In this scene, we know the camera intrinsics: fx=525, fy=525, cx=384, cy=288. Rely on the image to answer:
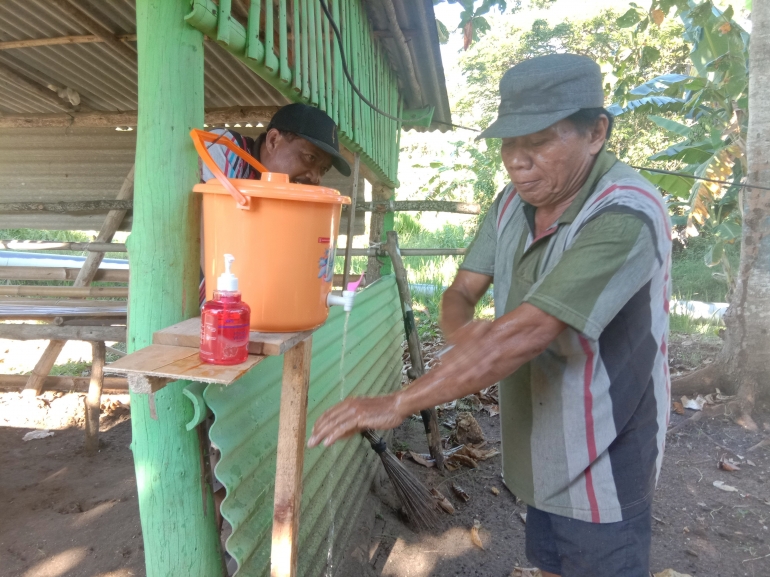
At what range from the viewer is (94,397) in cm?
412

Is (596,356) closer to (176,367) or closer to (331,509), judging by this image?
(176,367)

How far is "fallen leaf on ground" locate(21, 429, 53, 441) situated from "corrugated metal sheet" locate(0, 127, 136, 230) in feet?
6.82

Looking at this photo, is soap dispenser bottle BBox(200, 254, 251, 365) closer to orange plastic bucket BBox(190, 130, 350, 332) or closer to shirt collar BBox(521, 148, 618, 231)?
orange plastic bucket BBox(190, 130, 350, 332)

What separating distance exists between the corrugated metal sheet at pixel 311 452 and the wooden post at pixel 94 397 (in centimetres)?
218

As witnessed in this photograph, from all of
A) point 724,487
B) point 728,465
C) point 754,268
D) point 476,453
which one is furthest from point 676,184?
point 476,453

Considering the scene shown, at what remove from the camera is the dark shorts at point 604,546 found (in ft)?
5.32

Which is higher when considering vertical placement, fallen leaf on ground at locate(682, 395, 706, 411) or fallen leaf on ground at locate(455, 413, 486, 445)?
fallen leaf on ground at locate(682, 395, 706, 411)

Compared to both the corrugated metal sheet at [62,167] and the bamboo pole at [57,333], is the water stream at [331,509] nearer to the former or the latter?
the bamboo pole at [57,333]

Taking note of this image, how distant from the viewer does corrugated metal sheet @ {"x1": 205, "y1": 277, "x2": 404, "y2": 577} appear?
5.29 feet

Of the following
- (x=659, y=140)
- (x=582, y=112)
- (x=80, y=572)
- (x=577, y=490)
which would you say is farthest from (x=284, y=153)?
(x=659, y=140)

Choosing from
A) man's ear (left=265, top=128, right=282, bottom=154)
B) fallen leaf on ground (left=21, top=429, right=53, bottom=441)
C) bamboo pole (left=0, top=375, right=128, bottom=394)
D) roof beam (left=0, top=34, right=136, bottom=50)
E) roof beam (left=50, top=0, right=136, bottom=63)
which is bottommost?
fallen leaf on ground (left=21, top=429, right=53, bottom=441)

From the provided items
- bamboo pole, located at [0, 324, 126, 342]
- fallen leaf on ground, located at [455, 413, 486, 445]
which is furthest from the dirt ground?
bamboo pole, located at [0, 324, 126, 342]

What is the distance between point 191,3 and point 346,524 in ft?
8.23

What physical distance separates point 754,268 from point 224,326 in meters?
5.46
